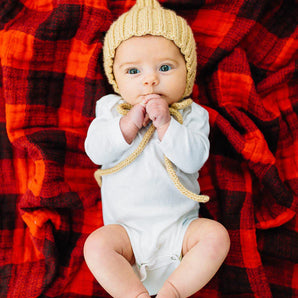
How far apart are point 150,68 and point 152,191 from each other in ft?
1.38

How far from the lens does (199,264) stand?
41.0 inches

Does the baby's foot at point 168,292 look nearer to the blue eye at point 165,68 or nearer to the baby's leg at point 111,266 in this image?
the baby's leg at point 111,266

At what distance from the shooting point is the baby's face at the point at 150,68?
113 cm

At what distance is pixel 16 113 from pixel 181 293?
0.95 metres

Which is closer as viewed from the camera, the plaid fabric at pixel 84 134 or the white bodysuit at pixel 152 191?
the white bodysuit at pixel 152 191

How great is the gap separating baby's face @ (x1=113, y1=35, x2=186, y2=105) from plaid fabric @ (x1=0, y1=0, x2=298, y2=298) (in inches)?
10.9

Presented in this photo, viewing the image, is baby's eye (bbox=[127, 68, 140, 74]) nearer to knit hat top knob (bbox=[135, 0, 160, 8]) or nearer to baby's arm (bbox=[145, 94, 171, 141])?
baby's arm (bbox=[145, 94, 171, 141])

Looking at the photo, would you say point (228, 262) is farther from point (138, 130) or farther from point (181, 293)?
point (138, 130)

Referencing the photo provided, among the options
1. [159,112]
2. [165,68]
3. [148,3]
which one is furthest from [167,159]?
[148,3]

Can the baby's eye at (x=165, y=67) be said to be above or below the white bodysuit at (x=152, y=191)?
above

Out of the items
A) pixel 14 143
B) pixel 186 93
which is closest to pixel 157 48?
pixel 186 93

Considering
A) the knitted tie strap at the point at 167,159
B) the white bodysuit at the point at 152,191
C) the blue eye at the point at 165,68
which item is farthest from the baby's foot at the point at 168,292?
the blue eye at the point at 165,68

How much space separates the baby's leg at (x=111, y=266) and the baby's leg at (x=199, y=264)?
0.09 metres

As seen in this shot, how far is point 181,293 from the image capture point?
1.02 meters
